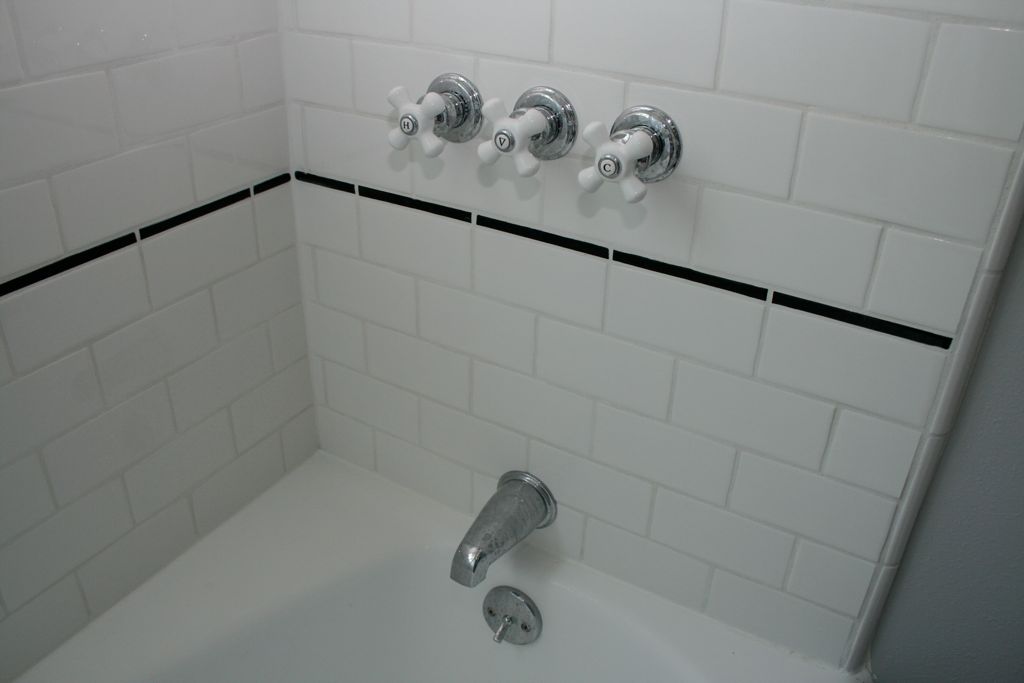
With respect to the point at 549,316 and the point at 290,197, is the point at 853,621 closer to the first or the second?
the point at 549,316

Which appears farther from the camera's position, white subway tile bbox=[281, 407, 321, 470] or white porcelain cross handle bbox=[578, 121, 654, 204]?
white subway tile bbox=[281, 407, 321, 470]

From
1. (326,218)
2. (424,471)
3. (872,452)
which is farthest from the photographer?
(424,471)

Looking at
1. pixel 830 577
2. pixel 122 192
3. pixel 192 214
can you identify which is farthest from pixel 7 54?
pixel 830 577

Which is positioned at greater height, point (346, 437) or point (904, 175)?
point (904, 175)

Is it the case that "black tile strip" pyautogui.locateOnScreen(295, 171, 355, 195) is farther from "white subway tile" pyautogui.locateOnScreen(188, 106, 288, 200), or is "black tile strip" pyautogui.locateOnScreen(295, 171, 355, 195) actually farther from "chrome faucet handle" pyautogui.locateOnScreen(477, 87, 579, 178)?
"chrome faucet handle" pyautogui.locateOnScreen(477, 87, 579, 178)

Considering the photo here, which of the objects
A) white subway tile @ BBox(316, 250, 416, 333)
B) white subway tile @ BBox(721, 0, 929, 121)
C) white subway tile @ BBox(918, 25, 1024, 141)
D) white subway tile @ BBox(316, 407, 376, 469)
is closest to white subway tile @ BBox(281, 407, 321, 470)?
white subway tile @ BBox(316, 407, 376, 469)

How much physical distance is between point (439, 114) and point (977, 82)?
557 mm

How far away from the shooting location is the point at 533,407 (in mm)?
1166

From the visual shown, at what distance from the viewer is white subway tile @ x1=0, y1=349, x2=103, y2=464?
93 cm

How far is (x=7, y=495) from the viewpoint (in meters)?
0.96

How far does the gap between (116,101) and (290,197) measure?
32 cm

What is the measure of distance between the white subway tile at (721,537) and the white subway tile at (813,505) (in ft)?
0.09

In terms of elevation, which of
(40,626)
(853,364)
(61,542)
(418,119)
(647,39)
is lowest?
(40,626)

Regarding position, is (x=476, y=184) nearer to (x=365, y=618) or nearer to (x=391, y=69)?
(x=391, y=69)
